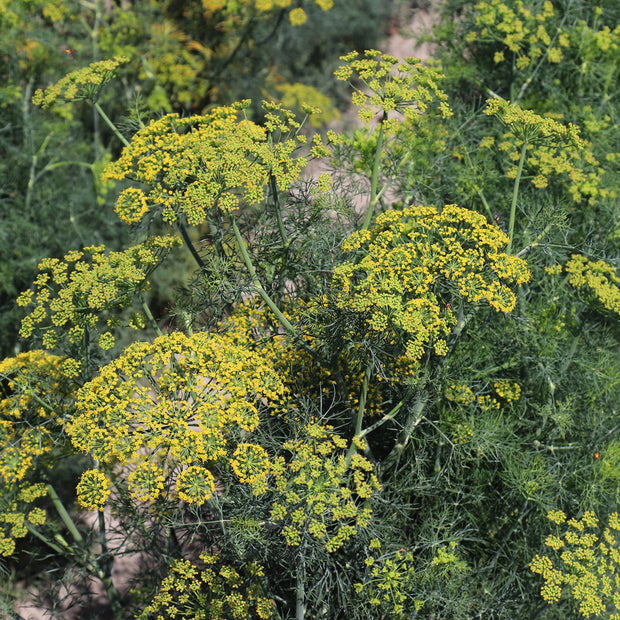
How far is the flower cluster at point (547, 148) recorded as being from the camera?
3977mm

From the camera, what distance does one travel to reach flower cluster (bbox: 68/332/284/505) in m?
3.42

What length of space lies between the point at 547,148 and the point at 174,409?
13.2ft

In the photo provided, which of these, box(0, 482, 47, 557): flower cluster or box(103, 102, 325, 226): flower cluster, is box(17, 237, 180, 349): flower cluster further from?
box(0, 482, 47, 557): flower cluster

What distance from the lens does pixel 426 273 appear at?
12.0ft

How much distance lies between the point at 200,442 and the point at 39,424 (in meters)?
1.60

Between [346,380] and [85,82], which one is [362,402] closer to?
[346,380]

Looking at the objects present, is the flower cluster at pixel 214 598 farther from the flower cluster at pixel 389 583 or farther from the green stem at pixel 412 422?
the green stem at pixel 412 422

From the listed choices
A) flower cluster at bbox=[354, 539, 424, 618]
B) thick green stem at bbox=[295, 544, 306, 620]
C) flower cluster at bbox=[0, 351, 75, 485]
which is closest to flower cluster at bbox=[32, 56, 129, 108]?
flower cluster at bbox=[0, 351, 75, 485]

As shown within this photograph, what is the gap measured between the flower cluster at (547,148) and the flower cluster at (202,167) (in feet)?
4.43

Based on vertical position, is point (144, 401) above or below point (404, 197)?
above

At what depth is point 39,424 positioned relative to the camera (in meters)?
4.38

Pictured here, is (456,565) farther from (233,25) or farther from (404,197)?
(233,25)

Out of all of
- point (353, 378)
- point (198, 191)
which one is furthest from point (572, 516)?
point (198, 191)

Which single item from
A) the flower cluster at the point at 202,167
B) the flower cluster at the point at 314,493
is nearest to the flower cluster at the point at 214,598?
the flower cluster at the point at 314,493
